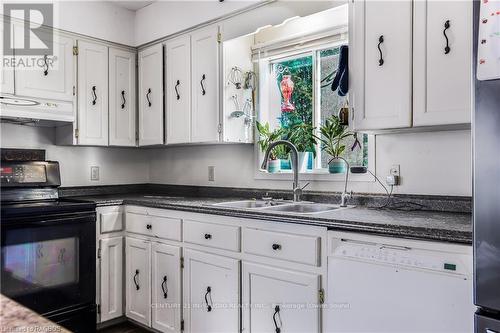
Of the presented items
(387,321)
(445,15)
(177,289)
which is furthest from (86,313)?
(445,15)

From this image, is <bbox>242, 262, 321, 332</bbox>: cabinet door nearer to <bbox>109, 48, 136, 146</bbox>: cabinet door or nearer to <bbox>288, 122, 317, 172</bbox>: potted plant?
<bbox>288, 122, 317, 172</bbox>: potted plant

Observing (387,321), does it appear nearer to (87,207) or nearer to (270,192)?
(270,192)

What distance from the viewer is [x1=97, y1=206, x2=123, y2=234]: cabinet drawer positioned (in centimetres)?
273

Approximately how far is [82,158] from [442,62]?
2.74 metres

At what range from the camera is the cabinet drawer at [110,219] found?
2732mm

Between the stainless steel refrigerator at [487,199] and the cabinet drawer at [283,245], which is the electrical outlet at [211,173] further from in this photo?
the stainless steel refrigerator at [487,199]

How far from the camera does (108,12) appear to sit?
10.8ft

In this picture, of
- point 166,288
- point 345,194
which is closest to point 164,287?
point 166,288

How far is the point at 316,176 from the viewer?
2551 mm

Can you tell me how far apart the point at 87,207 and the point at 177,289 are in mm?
811

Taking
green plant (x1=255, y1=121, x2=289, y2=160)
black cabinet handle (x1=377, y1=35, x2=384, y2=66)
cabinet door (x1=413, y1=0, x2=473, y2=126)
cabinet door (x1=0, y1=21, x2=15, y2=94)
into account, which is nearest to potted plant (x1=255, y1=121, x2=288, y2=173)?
green plant (x1=255, y1=121, x2=289, y2=160)

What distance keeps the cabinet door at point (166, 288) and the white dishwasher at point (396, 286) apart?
1.06m

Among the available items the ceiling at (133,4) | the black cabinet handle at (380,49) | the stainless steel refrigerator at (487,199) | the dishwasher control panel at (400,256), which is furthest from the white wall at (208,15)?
the dishwasher control panel at (400,256)

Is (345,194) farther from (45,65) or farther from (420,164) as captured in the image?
(45,65)
